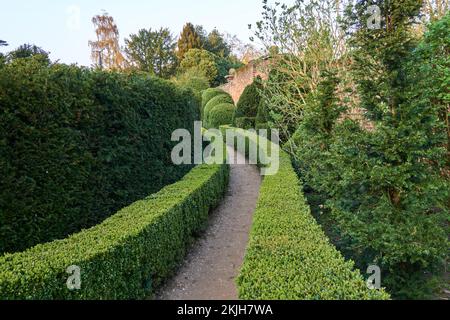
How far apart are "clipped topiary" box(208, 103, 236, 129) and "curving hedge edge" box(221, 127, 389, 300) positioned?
20.9 m

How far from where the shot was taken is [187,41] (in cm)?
4738

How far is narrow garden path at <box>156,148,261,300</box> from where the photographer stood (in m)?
4.41

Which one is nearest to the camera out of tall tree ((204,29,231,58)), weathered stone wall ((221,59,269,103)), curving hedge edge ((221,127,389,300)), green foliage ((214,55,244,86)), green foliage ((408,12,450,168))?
curving hedge edge ((221,127,389,300))

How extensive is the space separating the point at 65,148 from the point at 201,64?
36.8 metres

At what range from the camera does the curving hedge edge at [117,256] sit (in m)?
2.65

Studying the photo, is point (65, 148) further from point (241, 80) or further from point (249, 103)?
point (241, 80)

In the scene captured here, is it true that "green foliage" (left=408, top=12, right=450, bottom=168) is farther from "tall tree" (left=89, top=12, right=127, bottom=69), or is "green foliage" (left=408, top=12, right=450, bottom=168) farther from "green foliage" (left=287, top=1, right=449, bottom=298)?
"tall tree" (left=89, top=12, right=127, bottom=69)

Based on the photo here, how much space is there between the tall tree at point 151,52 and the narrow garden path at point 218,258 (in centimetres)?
3173

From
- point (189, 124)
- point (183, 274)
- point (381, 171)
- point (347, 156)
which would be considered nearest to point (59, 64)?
point (183, 274)

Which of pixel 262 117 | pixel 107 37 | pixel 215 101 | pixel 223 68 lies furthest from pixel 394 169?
pixel 223 68
